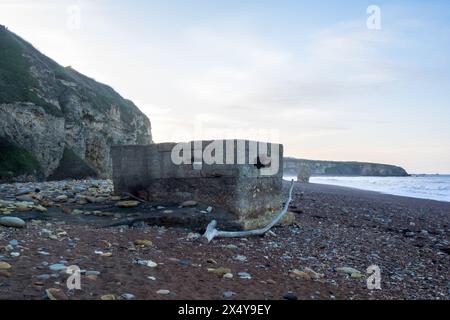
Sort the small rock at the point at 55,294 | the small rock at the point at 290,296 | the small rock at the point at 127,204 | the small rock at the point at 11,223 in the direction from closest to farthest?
the small rock at the point at 55,294 < the small rock at the point at 290,296 < the small rock at the point at 11,223 < the small rock at the point at 127,204

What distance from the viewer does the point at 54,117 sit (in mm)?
22672

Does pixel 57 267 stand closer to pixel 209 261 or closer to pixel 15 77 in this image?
pixel 209 261

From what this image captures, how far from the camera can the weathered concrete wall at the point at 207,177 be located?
7.69 m

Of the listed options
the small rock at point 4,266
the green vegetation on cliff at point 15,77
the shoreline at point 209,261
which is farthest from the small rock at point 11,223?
the green vegetation on cliff at point 15,77

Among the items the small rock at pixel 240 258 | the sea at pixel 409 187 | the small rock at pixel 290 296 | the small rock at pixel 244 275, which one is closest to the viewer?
the small rock at pixel 290 296

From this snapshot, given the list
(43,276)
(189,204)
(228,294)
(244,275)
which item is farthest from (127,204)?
(228,294)

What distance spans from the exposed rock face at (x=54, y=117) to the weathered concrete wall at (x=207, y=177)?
1346 centimetres

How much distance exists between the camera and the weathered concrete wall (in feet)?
25.2

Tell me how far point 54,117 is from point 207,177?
17794 millimetres

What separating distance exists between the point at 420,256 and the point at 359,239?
49.8 inches

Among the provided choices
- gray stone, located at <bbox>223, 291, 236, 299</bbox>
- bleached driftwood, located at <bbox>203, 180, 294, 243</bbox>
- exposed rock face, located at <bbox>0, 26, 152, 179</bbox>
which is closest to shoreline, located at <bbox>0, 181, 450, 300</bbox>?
gray stone, located at <bbox>223, 291, 236, 299</bbox>

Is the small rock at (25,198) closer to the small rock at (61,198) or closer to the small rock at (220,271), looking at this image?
the small rock at (61,198)

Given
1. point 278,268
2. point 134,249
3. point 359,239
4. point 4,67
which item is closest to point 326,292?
point 278,268

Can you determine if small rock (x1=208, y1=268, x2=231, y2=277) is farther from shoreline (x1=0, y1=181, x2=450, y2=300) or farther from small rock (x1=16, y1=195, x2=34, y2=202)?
small rock (x1=16, y1=195, x2=34, y2=202)
